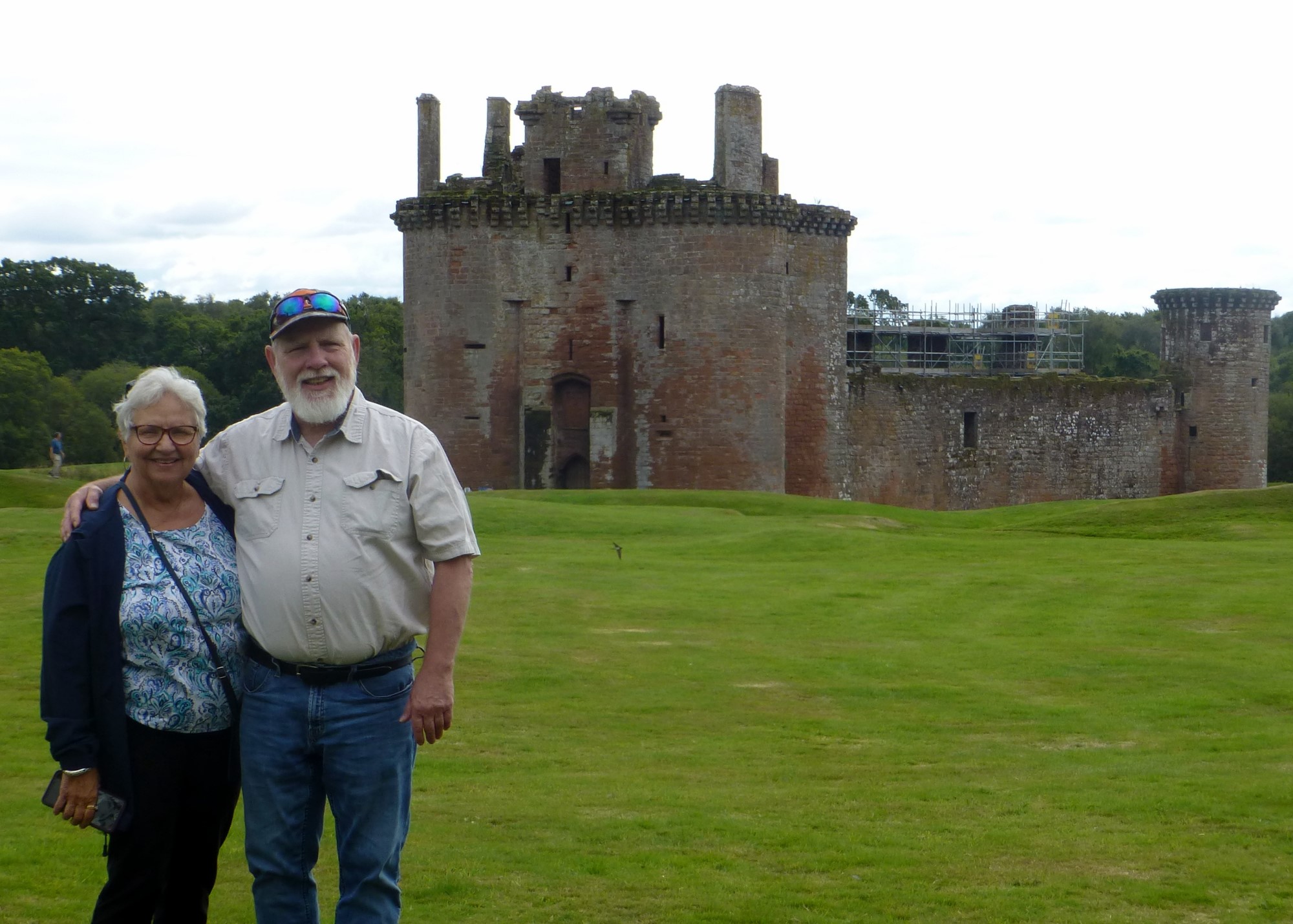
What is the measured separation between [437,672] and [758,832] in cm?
325

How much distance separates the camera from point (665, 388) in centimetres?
3931

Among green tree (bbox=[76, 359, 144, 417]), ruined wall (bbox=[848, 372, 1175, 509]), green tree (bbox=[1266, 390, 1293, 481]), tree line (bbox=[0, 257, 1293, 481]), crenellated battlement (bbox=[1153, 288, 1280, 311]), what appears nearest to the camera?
ruined wall (bbox=[848, 372, 1175, 509])

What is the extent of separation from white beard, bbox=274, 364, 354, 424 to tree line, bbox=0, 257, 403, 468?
58.7 m

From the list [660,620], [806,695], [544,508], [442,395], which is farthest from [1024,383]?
[806,695]

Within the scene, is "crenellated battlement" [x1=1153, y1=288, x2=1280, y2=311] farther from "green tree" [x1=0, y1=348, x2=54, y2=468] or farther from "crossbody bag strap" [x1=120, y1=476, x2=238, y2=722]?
"crossbody bag strap" [x1=120, y1=476, x2=238, y2=722]

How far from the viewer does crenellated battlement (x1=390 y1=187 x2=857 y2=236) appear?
39.1 meters

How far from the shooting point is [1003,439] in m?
50.2

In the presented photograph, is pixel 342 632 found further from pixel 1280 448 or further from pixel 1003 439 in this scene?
pixel 1280 448

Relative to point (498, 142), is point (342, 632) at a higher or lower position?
lower

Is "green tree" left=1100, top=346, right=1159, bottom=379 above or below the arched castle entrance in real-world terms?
above

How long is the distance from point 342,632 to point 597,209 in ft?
115

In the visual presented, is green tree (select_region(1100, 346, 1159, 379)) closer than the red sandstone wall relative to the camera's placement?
No

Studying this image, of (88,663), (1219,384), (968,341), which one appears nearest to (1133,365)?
(968,341)

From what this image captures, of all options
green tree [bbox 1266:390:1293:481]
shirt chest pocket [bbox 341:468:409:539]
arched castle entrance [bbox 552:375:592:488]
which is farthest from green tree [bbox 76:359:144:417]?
shirt chest pocket [bbox 341:468:409:539]
